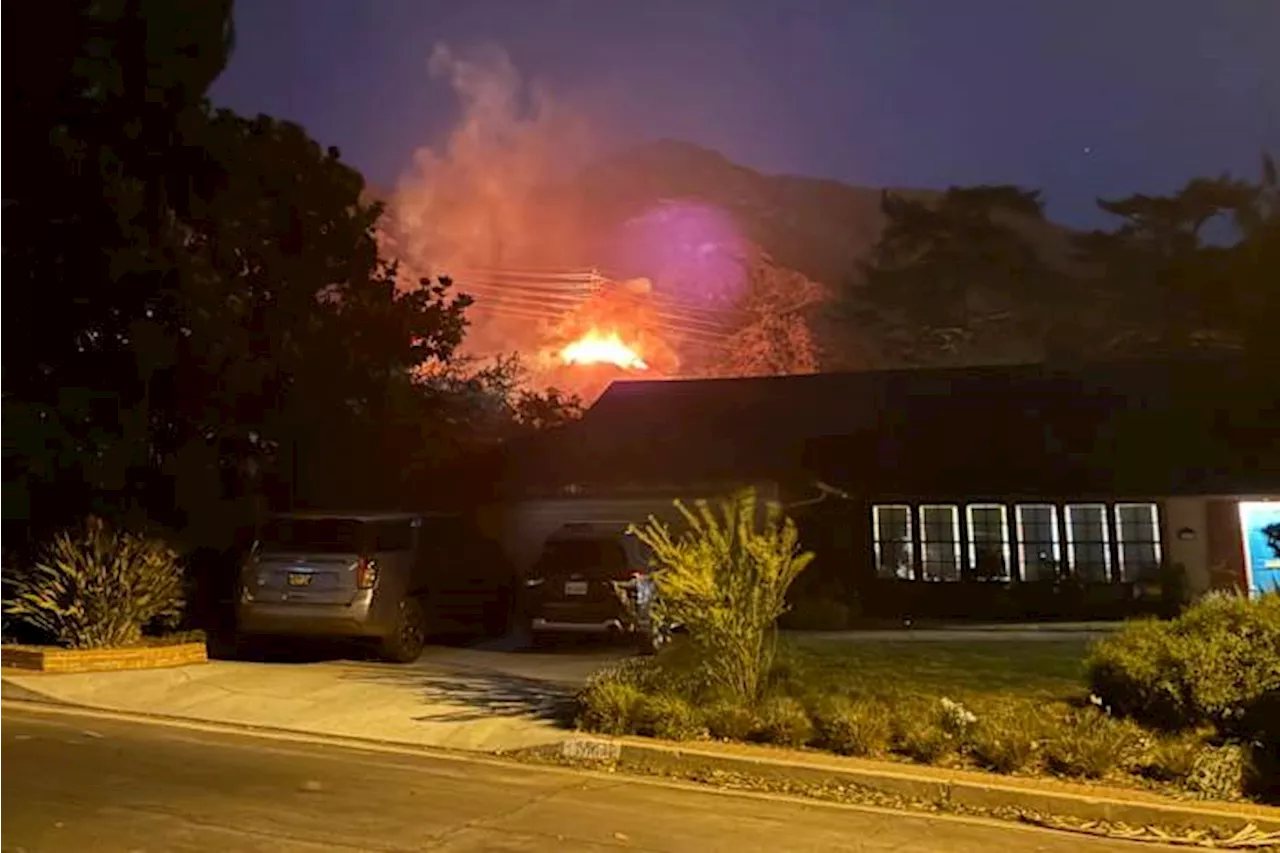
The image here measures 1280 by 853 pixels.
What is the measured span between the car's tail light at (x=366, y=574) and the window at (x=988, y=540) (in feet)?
38.7

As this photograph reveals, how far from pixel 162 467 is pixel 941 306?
134 feet

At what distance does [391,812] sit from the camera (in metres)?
6.83

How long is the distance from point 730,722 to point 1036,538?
13043mm

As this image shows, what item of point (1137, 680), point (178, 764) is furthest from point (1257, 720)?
point (178, 764)

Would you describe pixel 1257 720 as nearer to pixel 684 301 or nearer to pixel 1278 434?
pixel 1278 434

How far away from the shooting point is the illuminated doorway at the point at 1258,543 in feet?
63.1

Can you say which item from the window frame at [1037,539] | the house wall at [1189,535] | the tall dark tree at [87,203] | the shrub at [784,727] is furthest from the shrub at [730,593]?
the house wall at [1189,535]

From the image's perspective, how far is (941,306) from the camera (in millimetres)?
50531

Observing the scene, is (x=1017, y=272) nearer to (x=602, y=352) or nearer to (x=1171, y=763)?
(x=602, y=352)

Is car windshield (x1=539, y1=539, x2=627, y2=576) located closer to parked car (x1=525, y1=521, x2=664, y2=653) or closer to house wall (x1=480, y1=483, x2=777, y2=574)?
parked car (x1=525, y1=521, x2=664, y2=653)

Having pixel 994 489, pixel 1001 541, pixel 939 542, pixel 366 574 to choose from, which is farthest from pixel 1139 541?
pixel 366 574

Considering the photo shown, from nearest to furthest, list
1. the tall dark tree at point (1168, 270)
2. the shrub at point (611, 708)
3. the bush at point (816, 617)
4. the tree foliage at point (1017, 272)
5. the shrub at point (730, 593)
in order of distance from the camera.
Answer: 1. the shrub at point (611, 708)
2. the shrub at point (730, 593)
3. the bush at point (816, 617)
4. the tall dark tree at point (1168, 270)
5. the tree foliage at point (1017, 272)

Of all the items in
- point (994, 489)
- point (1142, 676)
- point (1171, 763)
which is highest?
point (994, 489)

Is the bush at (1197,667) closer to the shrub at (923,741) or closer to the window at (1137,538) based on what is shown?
the shrub at (923,741)
